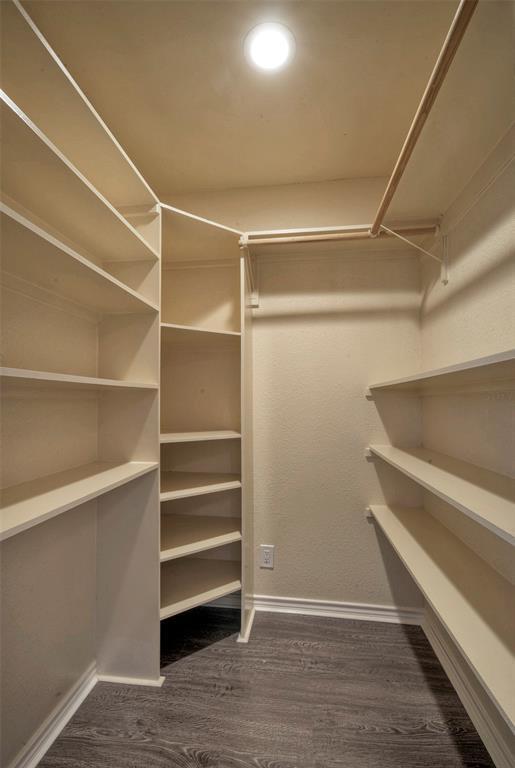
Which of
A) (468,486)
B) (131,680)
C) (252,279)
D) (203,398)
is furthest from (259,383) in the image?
(131,680)

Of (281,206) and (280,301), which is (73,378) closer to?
(280,301)

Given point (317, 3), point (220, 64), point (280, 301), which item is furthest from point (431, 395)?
point (220, 64)

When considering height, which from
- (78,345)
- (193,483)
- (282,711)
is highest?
(78,345)

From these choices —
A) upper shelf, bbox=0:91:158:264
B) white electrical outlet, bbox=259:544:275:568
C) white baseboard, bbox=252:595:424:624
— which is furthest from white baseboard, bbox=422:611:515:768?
upper shelf, bbox=0:91:158:264

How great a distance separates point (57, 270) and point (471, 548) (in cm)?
178

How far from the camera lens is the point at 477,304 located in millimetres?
1166

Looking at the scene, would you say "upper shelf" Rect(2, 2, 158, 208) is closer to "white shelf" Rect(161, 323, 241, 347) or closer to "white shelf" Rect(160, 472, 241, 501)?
"white shelf" Rect(161, 323, 241, 347)

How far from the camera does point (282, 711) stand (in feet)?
3.85

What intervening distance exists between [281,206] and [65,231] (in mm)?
1160

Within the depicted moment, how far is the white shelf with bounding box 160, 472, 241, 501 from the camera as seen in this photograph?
54.3 inches

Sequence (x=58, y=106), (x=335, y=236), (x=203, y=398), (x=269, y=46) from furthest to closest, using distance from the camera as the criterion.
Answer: (x=203, y=398)
(x=335, y=236)
(x=269, y=46)
(x=58, y=106)

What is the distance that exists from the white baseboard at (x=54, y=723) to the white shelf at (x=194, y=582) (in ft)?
1.25

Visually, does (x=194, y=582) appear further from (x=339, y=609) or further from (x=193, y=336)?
(x=193, y=336)

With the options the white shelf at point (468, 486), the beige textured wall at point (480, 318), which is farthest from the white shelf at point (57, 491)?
the beige textured wall at point (480, 318)
